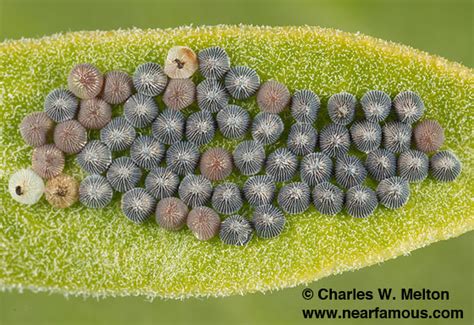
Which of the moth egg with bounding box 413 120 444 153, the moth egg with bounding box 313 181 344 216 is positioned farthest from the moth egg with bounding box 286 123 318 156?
the moth egg with bounding box 413 120 444 153

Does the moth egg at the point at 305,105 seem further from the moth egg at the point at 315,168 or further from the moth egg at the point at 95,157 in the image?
the moth egg at the point at 95,157

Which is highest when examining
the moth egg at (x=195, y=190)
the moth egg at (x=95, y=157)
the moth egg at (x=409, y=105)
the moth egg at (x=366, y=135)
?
the moth egg at (x=409, y=105)

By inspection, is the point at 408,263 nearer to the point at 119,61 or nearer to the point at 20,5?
the point at 119,61

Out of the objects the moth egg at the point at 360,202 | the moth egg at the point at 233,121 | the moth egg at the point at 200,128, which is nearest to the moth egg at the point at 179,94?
the moth egg at the point at 200,128

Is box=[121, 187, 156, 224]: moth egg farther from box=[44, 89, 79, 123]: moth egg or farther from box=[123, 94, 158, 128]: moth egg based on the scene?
box=[44, 89, 79, 123]: moth egg

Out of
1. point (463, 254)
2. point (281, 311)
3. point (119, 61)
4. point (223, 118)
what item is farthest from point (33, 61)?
point (463, 254)
